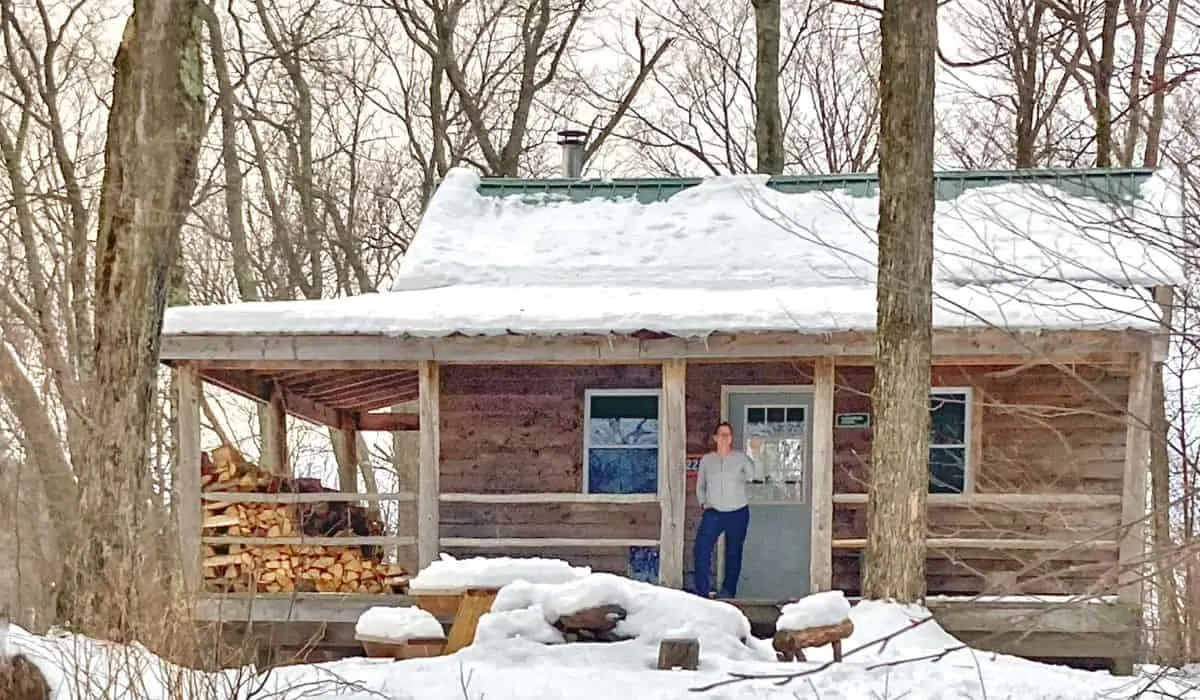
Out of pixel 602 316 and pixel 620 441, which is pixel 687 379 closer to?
pixel 620 441

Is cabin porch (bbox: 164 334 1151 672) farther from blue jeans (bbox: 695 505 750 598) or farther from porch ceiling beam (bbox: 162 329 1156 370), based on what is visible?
blue jeans (bbox: 695 505 750 598)

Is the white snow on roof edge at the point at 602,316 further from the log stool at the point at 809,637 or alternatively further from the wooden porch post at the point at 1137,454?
the log stool at the point at 809,637

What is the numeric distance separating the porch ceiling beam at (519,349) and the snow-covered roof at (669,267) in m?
0.19

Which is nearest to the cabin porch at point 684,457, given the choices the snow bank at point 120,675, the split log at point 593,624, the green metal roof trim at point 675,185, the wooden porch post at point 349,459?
the wooden porch post at point 349,459

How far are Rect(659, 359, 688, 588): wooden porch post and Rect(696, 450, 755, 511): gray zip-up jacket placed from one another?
0.59m

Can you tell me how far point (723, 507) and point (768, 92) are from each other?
12441 mm

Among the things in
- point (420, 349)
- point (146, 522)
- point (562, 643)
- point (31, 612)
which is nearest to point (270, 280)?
point (31, 612)

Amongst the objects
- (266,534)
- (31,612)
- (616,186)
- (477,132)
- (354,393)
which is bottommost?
(31,612)

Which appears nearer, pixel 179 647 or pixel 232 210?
pixel 179 647

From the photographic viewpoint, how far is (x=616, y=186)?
18172 millimetres

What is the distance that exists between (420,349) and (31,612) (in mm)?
5462

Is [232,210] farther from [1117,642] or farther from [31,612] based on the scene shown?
[1117,642]

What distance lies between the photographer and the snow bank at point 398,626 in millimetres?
9266

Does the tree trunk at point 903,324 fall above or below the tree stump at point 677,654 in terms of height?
above
